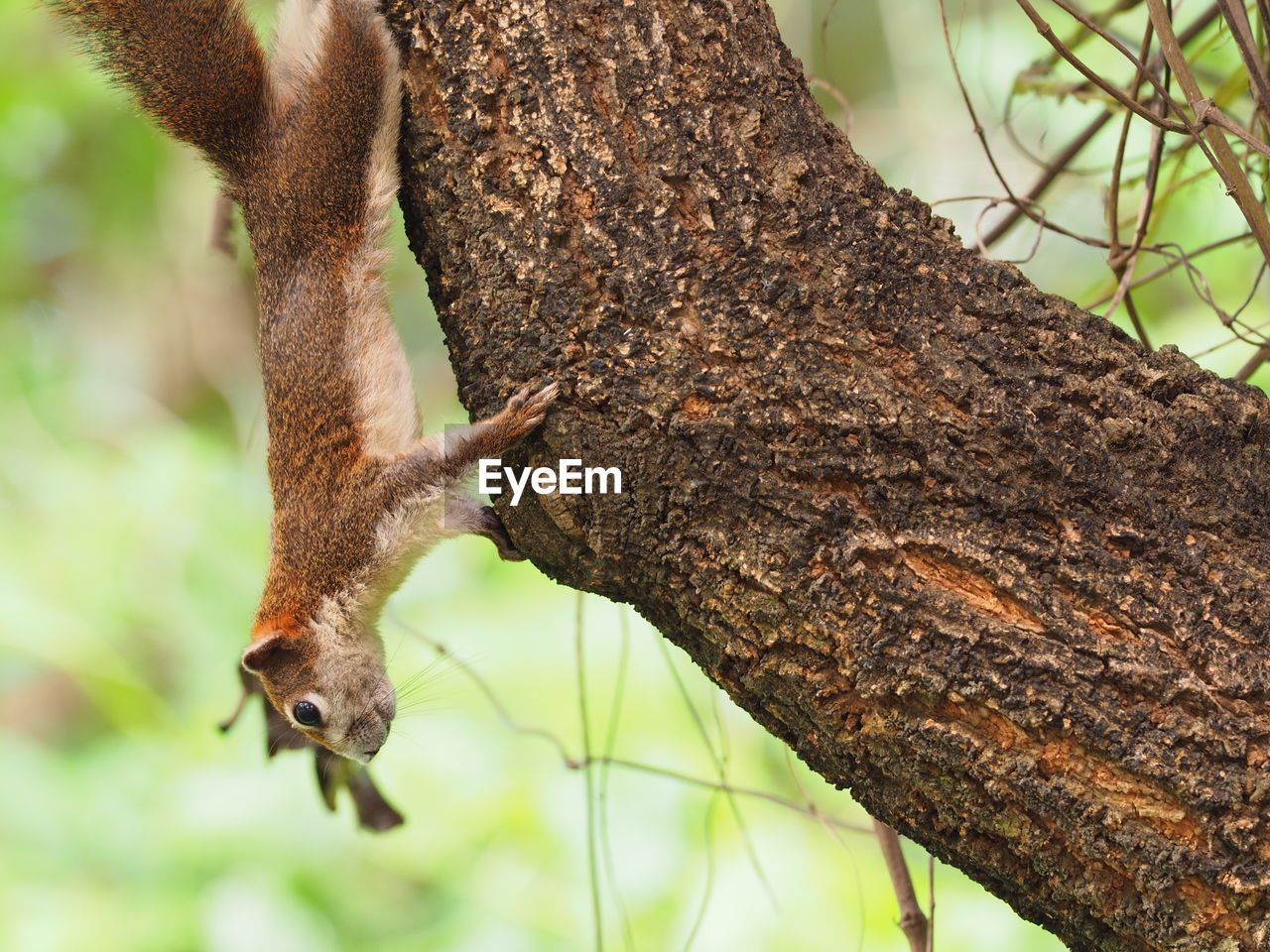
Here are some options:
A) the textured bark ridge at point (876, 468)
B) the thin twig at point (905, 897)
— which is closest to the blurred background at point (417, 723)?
the thin twig at point (905, 897)

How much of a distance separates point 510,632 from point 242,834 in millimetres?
927

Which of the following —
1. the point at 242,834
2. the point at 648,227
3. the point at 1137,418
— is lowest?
the point at 242,834

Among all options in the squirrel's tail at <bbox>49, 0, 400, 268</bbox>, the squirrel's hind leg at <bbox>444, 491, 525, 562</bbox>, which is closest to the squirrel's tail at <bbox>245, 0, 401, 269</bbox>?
the squirrel's tail at <bbox>49, 0, 400, 268</bbox>

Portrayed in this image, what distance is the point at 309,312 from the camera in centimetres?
191

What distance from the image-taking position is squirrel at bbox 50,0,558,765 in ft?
6.11

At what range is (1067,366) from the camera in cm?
135

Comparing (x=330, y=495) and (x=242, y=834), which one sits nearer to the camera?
(x=330, y=495)

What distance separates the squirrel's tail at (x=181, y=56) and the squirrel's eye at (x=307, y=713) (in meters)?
0.97

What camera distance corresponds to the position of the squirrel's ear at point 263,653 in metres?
1.95

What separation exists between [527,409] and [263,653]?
0.86m

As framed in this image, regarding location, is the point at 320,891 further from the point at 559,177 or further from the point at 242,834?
the point at 559,177

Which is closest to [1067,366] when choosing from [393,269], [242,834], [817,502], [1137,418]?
[1137,418]

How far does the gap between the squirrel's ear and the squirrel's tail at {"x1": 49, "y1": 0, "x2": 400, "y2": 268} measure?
0.65 meters

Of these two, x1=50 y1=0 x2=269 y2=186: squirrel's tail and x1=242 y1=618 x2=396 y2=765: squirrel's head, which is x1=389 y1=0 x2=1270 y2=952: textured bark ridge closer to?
x1=50 y1=0 x2=269 y2=186: squirrel's tail
